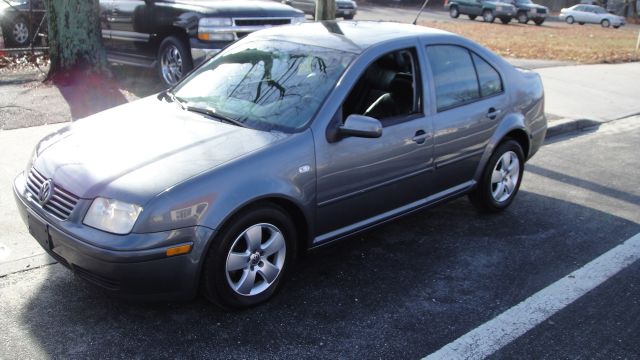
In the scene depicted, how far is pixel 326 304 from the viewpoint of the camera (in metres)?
3.90

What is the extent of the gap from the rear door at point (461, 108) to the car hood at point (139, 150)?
4.84 feet

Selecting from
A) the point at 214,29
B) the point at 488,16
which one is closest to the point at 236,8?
the point at 214,29

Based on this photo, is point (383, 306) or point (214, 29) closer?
point (383, 306)

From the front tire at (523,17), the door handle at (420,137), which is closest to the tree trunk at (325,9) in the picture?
the door handle at (420,137)

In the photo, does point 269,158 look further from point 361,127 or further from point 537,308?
point 537,308

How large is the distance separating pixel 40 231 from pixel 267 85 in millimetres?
1752

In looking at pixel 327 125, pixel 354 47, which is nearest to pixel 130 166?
pixel 327 125

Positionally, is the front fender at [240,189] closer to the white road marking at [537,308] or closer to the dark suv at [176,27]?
the white road marking at [537,308]

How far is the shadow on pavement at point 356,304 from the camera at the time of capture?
3422 mm

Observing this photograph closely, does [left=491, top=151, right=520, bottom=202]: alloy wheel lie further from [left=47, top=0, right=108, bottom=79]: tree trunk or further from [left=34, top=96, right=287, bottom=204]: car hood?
[left=47, top=0, right=108, bottom=79]: tree trunk

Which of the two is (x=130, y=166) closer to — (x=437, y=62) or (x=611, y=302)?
(x=437, y=62)

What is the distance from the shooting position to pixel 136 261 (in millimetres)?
3248

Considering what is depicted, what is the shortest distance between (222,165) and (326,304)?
3.65ft

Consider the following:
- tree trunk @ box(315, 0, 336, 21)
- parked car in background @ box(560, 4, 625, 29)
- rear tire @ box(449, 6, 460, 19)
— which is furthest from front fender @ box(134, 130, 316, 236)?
parked car in background @ box(560, 4, 625, 29)
